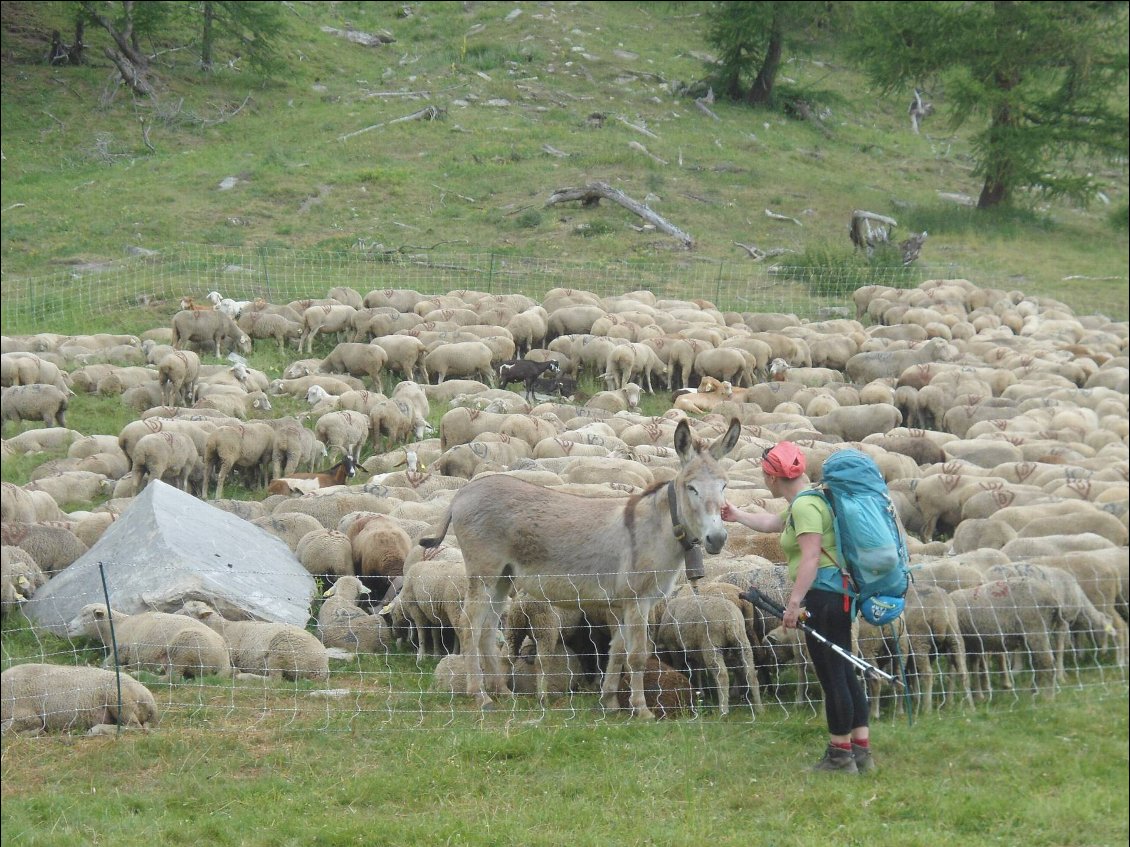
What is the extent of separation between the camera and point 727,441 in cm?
768

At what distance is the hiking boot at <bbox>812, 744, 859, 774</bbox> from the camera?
7270 millimetres

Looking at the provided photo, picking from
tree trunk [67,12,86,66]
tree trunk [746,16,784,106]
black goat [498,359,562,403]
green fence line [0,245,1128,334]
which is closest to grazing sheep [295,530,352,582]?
black goat [498,359,562,403]

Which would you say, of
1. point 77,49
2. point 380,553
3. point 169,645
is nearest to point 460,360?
point 380,553

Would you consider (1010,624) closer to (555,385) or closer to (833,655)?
(833,655)

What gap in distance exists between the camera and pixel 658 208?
31703mm

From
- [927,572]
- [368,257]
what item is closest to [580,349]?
[368,257]

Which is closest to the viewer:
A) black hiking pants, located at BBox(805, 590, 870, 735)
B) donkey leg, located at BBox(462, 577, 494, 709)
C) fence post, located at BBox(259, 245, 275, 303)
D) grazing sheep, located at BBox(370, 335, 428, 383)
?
black hiking pants, located at BBox(805, 590, 870, 735)

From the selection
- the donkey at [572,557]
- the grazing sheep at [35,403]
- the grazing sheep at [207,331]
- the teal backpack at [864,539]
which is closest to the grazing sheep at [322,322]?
the grazing sheep at [207,331]

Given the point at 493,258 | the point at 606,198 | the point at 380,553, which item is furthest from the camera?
the point at 606,198

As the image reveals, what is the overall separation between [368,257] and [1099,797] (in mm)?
20804

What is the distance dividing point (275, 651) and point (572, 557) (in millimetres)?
2471

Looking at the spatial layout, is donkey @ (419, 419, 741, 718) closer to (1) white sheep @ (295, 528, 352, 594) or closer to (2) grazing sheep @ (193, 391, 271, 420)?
(1) white sheep @ (295, 528, 352, 594)

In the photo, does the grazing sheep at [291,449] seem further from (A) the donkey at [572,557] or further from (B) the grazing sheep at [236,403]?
(A) the donkey at [572,557]

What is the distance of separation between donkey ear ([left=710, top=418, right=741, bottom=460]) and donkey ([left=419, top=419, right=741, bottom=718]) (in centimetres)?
11
